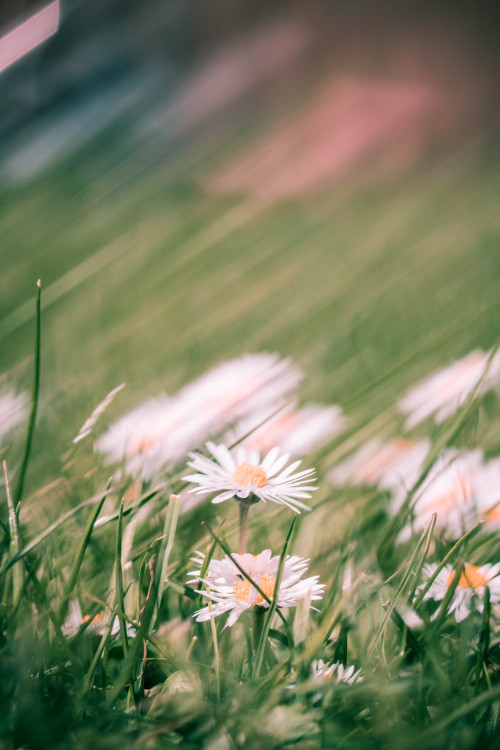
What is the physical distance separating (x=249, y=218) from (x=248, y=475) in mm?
1035

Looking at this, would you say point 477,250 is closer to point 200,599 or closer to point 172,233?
point 172,233

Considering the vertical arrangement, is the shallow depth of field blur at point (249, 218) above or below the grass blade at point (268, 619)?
above

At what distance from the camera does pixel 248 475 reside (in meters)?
0.30

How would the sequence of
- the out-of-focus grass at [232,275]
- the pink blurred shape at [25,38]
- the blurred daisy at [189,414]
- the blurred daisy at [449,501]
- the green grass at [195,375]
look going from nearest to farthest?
the green grass at [195,375], the blurred daisy at [449,501], the blurred daisy at [189,414], the pink blurred shape at [25,38], the out-of-focus grass at [232,275]

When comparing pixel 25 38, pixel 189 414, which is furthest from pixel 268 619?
pixel 25 38

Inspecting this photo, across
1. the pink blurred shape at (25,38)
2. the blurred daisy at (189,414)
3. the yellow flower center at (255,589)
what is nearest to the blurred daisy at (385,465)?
the blurred daisy at (189,414)

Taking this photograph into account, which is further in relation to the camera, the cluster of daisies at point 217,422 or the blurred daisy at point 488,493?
the cluster of daisies at point 217,422

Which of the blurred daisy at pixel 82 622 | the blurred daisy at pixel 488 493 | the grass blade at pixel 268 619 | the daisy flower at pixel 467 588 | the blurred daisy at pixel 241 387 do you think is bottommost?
the blurred daisy at pixel 488 493

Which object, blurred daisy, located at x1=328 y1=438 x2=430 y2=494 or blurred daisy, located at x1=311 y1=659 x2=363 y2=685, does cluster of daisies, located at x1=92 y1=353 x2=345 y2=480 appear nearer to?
blurred daisy, located at x1=328 y1=438 x2=430 y2=494

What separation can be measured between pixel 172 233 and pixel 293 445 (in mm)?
706

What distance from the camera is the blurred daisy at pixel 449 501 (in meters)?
0.40

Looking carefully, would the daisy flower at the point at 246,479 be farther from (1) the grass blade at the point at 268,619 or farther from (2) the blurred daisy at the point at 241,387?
(2) the blurred daisy at the point at 241,387

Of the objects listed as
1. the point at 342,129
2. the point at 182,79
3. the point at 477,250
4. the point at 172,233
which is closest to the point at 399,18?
the point at 342,129

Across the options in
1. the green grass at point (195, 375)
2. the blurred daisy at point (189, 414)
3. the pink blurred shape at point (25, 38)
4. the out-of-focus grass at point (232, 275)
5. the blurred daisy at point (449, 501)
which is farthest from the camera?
the out-of-focus grass at point (232, 275)
